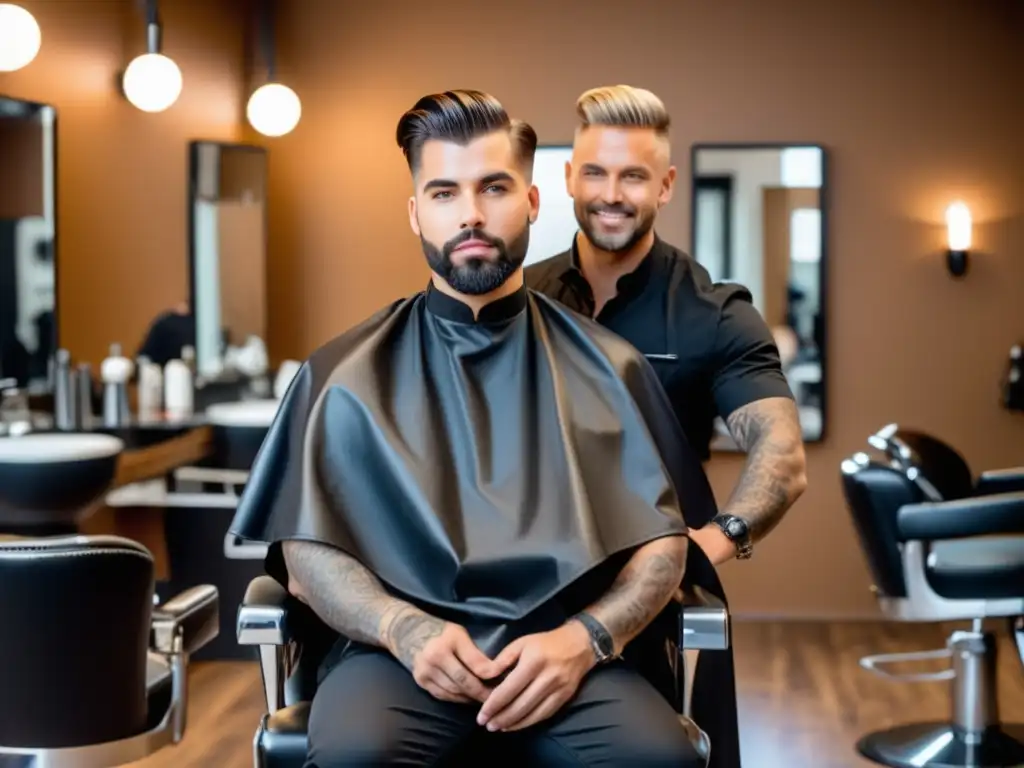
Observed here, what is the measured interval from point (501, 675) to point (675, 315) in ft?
2.56

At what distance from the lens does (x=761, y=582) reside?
514 cm

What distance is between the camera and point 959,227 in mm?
4984

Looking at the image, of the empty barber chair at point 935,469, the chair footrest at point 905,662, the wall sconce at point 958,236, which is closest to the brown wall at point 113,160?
the empty barber chair at point 935,469

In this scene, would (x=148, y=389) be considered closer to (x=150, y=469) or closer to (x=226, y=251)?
(x=150, y=469)

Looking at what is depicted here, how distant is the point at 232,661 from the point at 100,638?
2.12 metres

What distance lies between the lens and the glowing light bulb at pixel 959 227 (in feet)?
16.4

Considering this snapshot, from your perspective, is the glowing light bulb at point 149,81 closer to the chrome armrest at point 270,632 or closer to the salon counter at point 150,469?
the salon counter at point 150,469

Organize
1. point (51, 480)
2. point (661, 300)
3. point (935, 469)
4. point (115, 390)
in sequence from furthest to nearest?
point (115, 390), point (935, 469), point (51, 480), point (661, 300)

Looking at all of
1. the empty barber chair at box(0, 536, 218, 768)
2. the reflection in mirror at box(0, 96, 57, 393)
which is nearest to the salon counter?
the reflection in mirror at box(0, 96, 57, 393)

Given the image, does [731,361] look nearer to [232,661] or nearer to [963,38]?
[232,661]

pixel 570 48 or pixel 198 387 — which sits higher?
pixel 570 48

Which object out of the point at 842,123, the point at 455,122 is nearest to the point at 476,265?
the point at 455,122

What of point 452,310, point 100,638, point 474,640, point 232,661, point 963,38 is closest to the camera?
point 474,640

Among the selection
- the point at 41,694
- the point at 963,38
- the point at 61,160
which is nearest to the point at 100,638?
the point at 41,694
